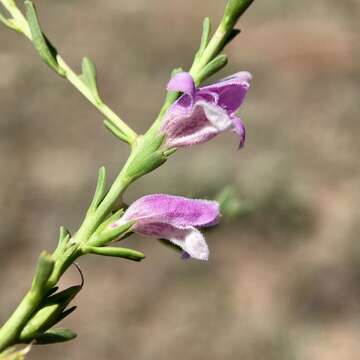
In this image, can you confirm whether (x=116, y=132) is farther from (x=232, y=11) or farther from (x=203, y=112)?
(x=232, y=11)

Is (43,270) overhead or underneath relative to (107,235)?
underneath

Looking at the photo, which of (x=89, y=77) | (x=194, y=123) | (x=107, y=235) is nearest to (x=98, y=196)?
(x=107, y=235)

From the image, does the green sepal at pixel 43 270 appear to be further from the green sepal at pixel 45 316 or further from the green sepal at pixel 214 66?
the green sepal at pixel 214 66

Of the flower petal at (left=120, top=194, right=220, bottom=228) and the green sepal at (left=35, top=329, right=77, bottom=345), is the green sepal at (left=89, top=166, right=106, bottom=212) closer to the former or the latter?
the flower petal at (left=120, top=194, right=220, bottom=228)

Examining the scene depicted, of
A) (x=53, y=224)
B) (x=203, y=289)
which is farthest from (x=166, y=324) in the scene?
(x=53, y=224)

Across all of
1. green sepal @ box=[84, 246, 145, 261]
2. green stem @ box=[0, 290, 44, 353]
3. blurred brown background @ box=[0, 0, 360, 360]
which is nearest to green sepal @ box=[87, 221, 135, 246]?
green sepal @ box=[84, 246, 145, 261]


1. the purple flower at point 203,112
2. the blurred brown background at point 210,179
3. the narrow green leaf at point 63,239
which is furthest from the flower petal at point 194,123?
the blurred brown background at point 210,179

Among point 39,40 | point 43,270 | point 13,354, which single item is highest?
point 39,40

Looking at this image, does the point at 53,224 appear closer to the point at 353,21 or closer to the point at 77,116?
the point at 77,116
